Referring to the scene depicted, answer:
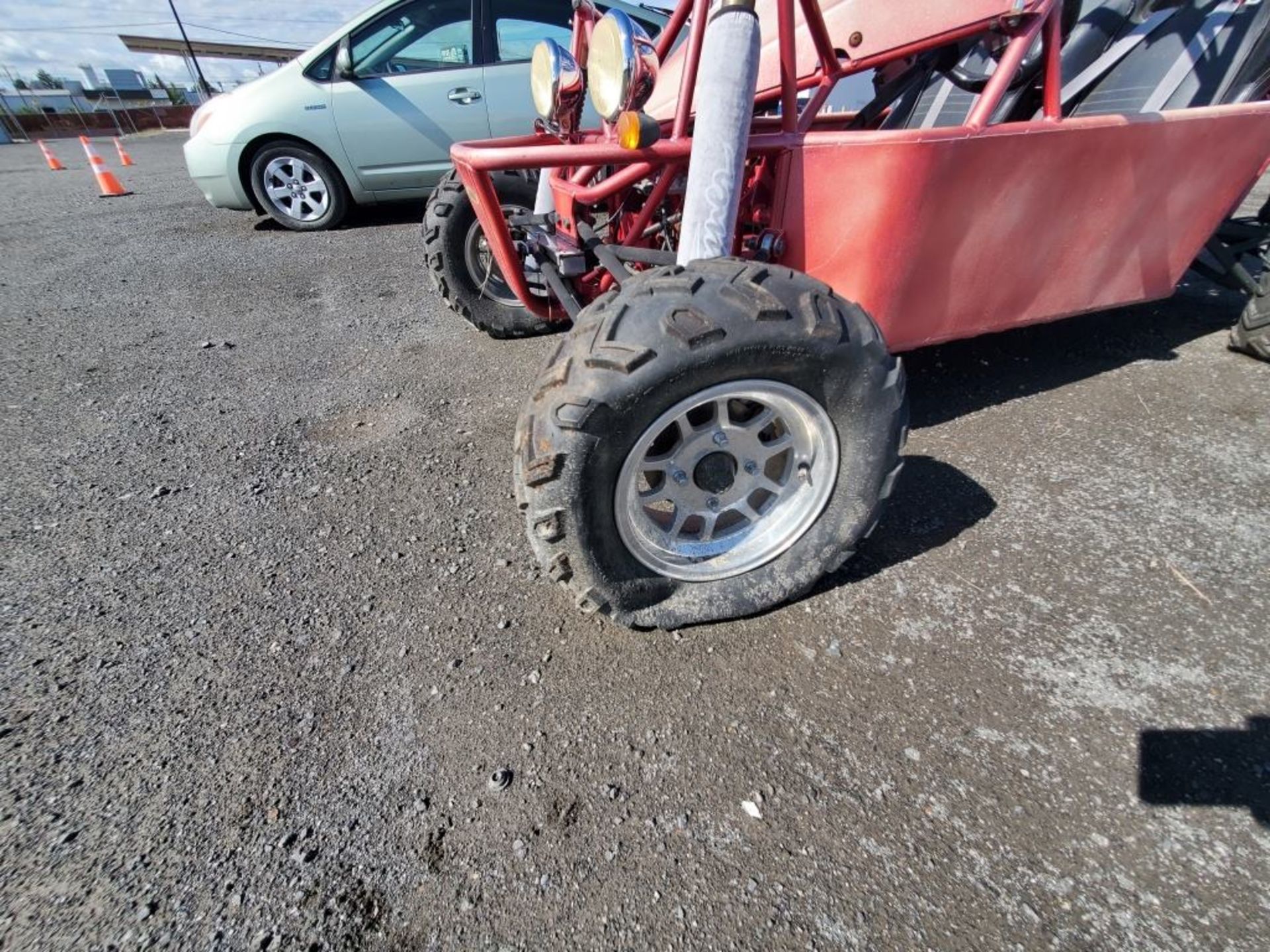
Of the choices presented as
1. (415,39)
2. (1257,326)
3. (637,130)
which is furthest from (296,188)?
(1257,326)

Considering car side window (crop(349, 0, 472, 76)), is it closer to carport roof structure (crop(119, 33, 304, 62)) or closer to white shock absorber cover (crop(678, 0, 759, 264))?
white shock absorber cover (crop(678, 0, 759, 264))

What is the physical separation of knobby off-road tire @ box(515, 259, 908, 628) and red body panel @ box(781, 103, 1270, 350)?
1.88 ft

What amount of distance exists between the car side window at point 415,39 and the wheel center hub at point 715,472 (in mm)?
5666

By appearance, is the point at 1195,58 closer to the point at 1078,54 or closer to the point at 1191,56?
the point at 1191,56

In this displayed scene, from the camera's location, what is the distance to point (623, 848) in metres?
1.37

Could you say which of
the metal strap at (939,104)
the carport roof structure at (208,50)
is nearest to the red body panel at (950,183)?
the metal strap at (939,104)

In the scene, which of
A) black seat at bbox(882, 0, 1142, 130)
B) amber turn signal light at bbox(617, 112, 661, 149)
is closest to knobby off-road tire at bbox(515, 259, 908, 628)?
amber turn signal light at bbox(617, 112, 661, 149)

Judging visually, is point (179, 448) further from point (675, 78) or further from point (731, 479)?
point (675, 78)

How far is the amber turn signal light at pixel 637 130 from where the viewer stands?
1.76 meters

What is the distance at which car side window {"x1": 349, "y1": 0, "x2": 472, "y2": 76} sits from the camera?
17.8 feet

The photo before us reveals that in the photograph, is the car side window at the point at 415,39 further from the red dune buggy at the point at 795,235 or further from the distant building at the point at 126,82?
the distant building at the point at 126,82

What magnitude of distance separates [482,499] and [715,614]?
1140 millimetres

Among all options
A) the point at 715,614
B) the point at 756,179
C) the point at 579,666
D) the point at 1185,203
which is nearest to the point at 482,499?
the point at 579,666

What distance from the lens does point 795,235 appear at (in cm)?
217
